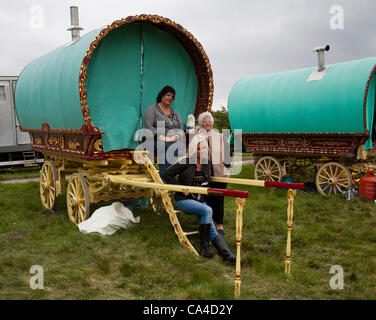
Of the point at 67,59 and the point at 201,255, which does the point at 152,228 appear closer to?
the point at 201,255

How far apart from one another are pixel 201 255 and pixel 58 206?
4.50 m

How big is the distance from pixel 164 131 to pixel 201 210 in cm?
167

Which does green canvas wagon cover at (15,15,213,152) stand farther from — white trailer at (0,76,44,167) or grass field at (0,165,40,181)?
white trailer at (0,76,44,167)

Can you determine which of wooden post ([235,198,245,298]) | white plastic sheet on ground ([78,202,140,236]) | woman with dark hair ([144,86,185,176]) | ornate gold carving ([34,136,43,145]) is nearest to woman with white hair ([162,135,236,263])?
woman with dark hair ([144,86,185,176])

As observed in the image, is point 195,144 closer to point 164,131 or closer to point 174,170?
point 174,170

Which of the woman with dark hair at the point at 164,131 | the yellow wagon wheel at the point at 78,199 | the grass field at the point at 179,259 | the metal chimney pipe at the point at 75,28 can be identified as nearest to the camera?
the grass field at the point at 179,259

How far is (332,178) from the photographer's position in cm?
930

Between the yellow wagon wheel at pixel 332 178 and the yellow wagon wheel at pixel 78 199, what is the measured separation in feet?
18.5

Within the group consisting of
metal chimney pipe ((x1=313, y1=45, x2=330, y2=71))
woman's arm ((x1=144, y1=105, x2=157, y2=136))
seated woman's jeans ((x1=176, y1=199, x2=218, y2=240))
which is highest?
metal chimney pipe ((x1=313, y1=45, x2=330, y2=71))

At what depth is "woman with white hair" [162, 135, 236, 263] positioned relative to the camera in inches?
201

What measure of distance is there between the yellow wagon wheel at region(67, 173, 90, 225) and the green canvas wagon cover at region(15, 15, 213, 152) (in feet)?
2.64

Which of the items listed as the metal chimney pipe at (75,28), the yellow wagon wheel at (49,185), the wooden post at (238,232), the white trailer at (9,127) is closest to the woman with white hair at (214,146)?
the wooden post at (238,232)

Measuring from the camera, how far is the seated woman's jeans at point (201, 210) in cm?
515

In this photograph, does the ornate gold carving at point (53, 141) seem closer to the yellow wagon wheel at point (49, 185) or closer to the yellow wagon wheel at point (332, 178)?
the yellow wagon wheel at point (49, 185)
